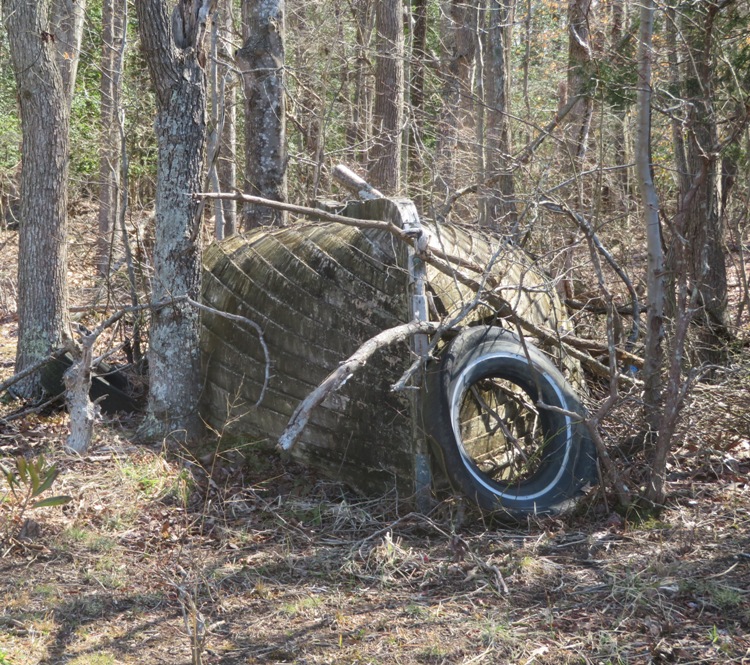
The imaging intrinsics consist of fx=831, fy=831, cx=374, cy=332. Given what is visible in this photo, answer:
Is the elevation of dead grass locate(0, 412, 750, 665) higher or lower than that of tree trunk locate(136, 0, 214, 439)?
A: lower

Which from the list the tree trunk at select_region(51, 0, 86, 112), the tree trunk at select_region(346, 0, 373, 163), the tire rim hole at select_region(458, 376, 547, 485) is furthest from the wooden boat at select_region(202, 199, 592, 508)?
the tree trunk at select_region(346, 0, 373, 163)

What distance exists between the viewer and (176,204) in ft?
21.4

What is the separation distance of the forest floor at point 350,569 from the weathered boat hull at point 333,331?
0.29 m

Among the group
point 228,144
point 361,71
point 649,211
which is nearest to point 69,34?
point 228,144

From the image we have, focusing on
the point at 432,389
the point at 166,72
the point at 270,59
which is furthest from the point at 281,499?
the point at 270,59

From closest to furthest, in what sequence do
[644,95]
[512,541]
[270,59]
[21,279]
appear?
[512,541] → [644,95] → [21,279] → [270,59]

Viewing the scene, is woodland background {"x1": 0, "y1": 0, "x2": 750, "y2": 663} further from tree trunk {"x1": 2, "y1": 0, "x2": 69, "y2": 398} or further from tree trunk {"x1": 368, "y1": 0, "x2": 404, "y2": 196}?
tree trunk {"x1": 368, "y1": 0, "x2": 404, "y2": 196}

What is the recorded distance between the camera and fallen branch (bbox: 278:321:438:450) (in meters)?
4.51

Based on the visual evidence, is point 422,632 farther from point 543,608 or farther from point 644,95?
point 644,95

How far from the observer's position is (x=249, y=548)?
5.30 m

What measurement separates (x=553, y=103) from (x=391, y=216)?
13.5 m

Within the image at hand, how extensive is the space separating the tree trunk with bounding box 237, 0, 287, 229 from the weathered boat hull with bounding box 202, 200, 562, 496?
213 cm

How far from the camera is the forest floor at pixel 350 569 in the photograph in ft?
13.5

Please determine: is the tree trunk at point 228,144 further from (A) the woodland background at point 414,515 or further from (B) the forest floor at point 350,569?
(B) the forest floor at point 350,569
